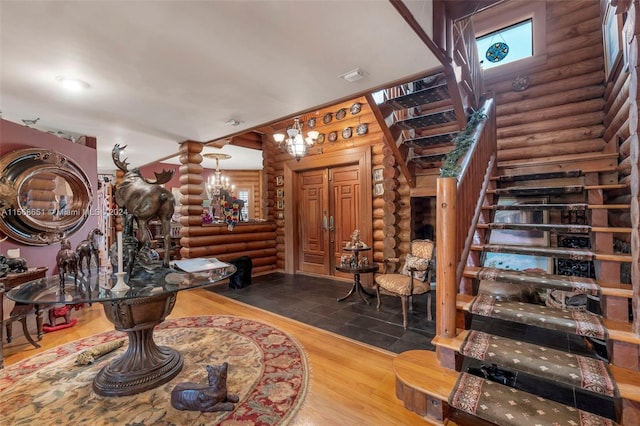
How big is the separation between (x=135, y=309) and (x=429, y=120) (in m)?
3.36

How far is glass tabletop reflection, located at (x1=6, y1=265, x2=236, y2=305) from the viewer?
5.32 feet

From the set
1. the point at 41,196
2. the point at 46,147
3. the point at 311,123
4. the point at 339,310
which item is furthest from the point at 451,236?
the point at 46,147

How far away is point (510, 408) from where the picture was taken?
151cm

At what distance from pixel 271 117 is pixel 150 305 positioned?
275 cm

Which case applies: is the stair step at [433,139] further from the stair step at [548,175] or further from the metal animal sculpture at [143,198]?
the metal animal sculpture at [143,198]

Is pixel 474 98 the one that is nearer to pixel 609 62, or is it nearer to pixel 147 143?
pixel 609 62

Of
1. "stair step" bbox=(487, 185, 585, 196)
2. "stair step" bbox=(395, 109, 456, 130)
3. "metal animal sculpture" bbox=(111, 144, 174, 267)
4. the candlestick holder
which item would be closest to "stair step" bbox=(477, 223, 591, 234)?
"stair step" bbox=(487, 185, 585, 196)

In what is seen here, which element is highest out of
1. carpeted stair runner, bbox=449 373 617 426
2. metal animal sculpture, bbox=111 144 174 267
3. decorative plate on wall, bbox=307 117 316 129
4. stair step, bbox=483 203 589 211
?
decorative plate on wall, bbox=307 117 316 129

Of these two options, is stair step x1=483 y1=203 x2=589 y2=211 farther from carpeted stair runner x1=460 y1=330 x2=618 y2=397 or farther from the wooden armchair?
carpeted stair runner x1=460 y1=330 x2=618 y2=397

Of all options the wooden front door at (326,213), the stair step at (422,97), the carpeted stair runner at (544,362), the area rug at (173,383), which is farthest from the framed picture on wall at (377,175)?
the carpeted stair runner at (544,362)

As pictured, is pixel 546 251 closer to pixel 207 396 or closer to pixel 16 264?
pixel 207 396

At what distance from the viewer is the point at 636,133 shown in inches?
62.1

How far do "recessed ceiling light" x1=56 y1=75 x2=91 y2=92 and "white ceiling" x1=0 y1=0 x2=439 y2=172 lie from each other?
0.07 m

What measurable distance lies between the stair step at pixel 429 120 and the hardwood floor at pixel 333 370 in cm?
248
